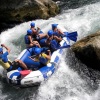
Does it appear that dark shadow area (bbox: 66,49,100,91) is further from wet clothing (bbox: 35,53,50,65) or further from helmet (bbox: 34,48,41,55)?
helmet (bbox: 34,48,41,55)

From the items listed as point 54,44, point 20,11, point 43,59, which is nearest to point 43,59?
point 43,59

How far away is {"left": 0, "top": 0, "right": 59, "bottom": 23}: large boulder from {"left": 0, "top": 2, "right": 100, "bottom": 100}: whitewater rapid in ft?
1.12

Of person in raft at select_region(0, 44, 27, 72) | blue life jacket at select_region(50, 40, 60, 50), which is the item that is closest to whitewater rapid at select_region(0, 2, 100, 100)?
blue life jacket at select_region(50, 40, 60, 50)

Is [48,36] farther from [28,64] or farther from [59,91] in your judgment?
[59,91]

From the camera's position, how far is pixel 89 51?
9.92m

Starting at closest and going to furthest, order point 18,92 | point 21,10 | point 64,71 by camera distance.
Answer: point 18,92
point 64,71
point 21,10

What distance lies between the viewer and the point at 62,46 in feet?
35.2

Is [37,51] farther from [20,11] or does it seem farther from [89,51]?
[20,11]

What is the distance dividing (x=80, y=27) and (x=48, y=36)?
110 inches

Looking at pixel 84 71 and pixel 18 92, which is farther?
pixel 84 71

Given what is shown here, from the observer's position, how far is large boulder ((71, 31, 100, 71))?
32.1 ft

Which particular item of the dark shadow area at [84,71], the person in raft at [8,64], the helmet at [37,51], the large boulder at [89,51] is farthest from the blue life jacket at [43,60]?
the large boulder at [89,51]

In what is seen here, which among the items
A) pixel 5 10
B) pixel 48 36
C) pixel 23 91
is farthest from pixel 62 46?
pixel 5 10

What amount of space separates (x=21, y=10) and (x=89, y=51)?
5058 mm
